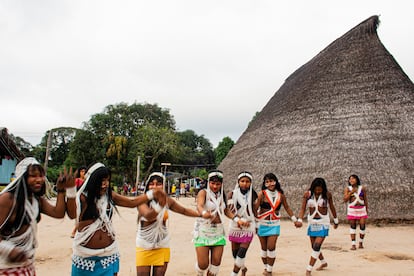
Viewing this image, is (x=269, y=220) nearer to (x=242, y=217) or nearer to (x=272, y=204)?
(x=272, y=204)

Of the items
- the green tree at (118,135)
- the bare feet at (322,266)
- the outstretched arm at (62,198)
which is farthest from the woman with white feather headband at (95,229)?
the green tree at (118,135)

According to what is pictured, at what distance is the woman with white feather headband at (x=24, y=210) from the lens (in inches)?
110

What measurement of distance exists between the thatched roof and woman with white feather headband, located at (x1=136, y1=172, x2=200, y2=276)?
1031 centimetres

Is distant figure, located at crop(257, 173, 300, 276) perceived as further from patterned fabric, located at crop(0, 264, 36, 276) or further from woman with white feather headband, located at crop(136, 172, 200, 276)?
patterned fabric, located at crop(0, 264, 36, 276)

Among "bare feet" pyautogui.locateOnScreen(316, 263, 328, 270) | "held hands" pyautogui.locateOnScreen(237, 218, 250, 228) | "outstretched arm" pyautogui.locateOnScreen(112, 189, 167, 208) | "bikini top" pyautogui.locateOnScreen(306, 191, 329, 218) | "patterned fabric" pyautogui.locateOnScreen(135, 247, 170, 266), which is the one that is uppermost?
"outstretched arm" pyautogui.locateOnScreen(112, 189, 167, 208)

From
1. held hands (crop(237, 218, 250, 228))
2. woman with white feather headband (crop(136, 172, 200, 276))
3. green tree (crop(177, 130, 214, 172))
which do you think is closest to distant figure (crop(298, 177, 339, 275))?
held hands (crop(237, 218, 250, 228))

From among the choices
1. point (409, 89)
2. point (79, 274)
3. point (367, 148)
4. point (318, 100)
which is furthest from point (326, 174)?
point (79, 274)

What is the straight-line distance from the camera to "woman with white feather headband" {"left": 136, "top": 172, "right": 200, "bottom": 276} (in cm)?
398

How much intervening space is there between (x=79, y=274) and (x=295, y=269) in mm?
4289

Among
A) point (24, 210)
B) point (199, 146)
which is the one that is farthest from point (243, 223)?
point (199, 146)

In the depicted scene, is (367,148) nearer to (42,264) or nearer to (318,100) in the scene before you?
(318,100)

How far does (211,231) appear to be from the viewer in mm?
4645

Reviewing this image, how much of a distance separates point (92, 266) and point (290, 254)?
5.56 meters

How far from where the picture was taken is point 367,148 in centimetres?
1373
